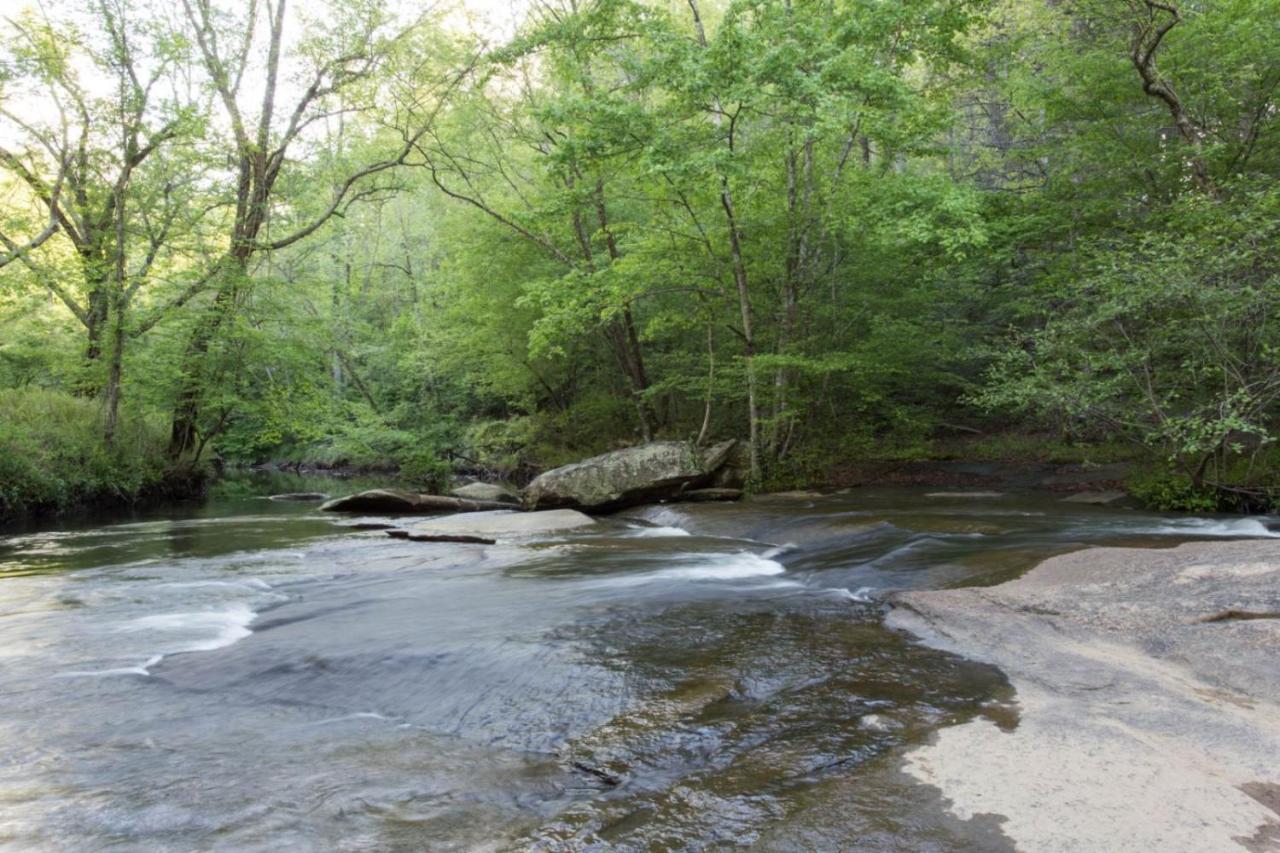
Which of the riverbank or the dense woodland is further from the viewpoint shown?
the riverbank

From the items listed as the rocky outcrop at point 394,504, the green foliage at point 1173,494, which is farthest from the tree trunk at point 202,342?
the green foliage at point 1173,494

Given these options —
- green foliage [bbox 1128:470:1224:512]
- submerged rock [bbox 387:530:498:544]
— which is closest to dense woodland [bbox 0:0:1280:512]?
green foliage [bbox 1128:470:1224:512]

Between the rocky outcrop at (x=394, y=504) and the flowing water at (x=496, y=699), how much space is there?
5.97 m

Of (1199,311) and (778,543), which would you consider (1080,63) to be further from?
(778,543)

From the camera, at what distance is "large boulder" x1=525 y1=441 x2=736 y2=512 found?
48.2ft

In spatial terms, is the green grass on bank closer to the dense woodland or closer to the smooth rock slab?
the dense woodland

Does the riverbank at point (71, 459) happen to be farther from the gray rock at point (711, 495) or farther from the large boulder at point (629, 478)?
the gray rock at point (711, 495)

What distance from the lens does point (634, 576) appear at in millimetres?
7816

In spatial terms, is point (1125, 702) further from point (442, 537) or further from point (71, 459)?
point (71, 459)

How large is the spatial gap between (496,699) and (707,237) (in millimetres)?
11608

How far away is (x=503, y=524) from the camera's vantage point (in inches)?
463

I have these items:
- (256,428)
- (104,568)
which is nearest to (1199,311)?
(104,568)

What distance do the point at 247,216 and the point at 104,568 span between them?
11.8 metres

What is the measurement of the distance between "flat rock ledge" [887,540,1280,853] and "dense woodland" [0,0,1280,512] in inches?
175
